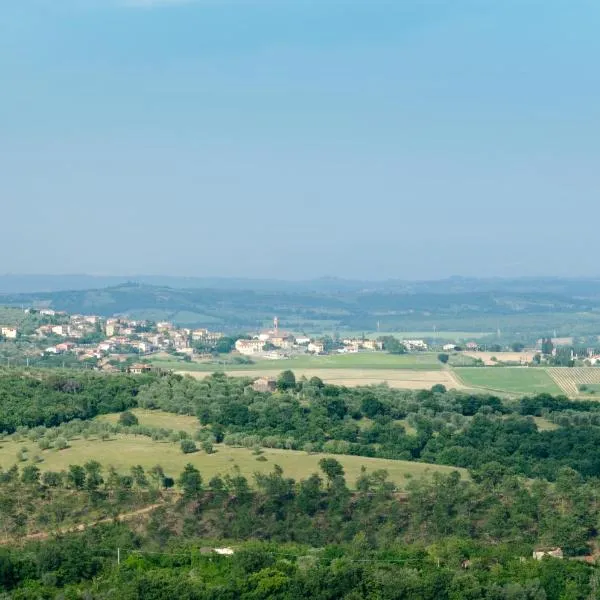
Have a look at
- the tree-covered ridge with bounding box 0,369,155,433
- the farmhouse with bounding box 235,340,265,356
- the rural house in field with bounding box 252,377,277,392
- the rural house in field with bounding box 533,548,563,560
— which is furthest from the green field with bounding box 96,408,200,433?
the farmhouse with bounding box 235,340,265,356

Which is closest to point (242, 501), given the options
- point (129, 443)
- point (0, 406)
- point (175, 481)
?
point (175, 481)

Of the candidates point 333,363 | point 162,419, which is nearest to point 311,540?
point 162,419

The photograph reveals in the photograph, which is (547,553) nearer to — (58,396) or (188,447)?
(188,447)

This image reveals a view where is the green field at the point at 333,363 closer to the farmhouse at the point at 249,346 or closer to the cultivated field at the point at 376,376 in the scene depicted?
the cultivated field at the point at 376,376

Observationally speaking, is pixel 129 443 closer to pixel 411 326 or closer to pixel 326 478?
pixel 326 478

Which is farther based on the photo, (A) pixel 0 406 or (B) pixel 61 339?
(B) pixel 61 339
